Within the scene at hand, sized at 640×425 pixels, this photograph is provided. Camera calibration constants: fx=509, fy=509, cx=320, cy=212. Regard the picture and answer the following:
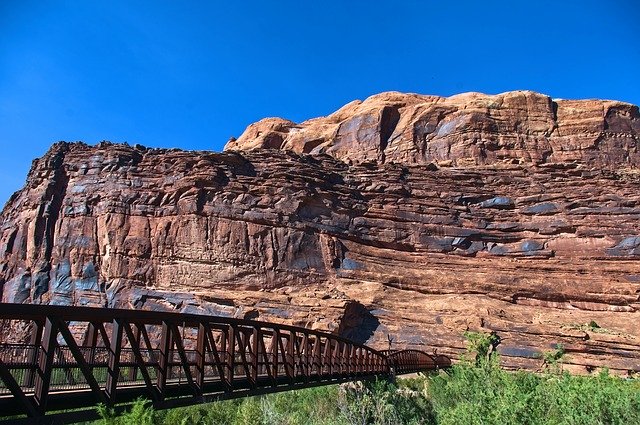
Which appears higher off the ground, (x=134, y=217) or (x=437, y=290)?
(x=134, y=217)

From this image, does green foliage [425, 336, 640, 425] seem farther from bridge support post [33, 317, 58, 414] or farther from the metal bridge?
bridge support post [33, 317, 58, 414]

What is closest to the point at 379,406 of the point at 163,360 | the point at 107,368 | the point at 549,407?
the point at 549,407

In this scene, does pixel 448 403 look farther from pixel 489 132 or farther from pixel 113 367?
pixel 489 132

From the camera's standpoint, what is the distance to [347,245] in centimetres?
4850

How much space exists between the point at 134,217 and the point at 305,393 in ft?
98.5

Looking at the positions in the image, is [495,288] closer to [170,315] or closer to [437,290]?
[437,290]

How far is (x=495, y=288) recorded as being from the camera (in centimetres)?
4556

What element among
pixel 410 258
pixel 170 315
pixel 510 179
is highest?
pixel 510 179

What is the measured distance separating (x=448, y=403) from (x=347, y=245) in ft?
87.4

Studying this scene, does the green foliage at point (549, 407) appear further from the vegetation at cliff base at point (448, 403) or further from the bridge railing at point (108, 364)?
the bridge railing at point (108, 364)

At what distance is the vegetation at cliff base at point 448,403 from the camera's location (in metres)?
10.8

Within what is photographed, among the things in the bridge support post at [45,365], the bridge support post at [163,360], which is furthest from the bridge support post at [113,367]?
the bridge support post at [163,360]

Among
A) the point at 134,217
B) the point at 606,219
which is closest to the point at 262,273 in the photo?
the point at 134,217

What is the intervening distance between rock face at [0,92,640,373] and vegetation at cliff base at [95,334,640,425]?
13.7 metres
